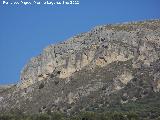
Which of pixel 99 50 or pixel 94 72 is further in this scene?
pixel 99 50

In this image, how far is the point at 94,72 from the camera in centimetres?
16188

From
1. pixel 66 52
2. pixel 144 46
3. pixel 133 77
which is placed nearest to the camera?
pixel 133 77

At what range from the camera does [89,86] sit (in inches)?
6058

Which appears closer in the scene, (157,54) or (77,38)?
(157,54)

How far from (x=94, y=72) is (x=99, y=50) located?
37.5ft

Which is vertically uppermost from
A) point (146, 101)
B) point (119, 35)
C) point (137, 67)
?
point (119, 35)

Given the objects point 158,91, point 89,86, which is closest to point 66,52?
point 89,86

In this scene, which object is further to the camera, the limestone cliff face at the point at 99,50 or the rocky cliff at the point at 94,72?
the limestone cliff face at the point at 99,50

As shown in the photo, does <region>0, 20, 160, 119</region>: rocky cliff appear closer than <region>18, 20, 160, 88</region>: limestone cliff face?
Yes

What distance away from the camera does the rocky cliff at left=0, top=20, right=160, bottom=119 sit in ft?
478

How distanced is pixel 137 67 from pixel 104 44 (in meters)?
18.7

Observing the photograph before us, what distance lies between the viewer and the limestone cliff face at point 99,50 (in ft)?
530

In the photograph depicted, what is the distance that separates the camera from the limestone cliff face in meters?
162

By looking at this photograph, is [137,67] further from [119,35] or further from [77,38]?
[77,38]
